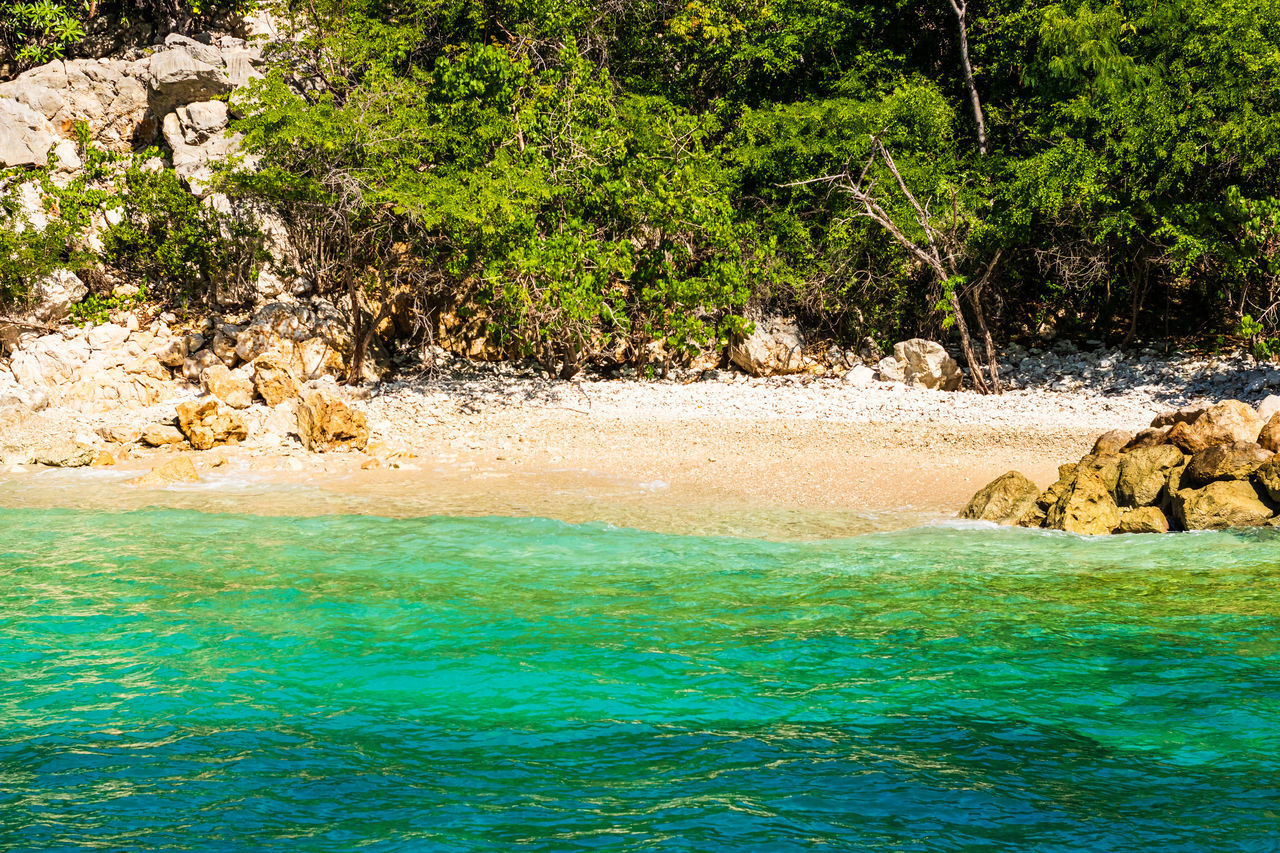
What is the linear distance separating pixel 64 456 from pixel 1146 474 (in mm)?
11978

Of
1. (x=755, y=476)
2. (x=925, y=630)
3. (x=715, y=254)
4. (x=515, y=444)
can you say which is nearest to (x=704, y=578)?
(x=925, y=630)

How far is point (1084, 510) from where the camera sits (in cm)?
933

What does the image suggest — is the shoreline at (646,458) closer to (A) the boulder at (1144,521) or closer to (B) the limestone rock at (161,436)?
(B) the limestone rock at (161,436)

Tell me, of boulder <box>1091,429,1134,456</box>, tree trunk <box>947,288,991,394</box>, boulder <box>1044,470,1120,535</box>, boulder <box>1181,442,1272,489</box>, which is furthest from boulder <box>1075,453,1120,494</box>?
tree trunk <box>947,288,991,394</box>

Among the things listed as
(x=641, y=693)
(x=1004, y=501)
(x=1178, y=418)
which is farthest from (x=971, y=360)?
(x=641, y=693)

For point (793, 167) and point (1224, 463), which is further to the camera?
point (793, 167)

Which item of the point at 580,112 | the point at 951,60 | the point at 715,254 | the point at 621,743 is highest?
the point at 951,60

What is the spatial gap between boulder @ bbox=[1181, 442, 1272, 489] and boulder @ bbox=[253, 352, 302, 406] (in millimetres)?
11203

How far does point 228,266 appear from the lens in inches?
670

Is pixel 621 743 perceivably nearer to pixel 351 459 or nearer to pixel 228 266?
pixel 351 459

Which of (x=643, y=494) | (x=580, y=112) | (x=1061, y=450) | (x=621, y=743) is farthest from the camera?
(x=580, y=112)

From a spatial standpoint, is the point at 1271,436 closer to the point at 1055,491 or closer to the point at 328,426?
the point at 1055,491

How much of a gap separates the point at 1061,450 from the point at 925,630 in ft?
19.8

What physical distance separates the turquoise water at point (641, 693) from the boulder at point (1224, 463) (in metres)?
0.91
